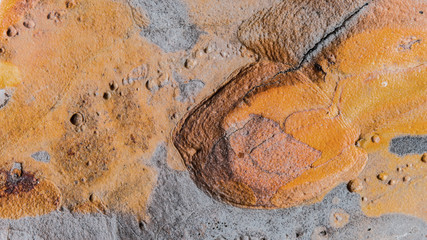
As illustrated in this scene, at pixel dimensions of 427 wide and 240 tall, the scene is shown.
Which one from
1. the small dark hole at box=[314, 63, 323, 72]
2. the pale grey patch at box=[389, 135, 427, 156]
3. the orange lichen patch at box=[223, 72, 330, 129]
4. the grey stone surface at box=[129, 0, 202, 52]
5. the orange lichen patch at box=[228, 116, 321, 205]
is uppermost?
the grey stone surface at box=[129, 0, 202, 52]

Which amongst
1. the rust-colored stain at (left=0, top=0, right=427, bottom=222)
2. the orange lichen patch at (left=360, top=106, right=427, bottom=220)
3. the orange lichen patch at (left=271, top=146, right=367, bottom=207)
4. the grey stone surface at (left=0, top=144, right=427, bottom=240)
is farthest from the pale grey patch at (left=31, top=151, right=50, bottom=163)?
the orange lichen patch at (left=360, top=106, right=427, bottom=220)

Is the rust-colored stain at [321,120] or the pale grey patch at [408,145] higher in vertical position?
the rust-colored stain at [321,120]

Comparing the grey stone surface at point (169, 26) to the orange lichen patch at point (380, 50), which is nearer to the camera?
the orange lichen patch at point (380, 50)

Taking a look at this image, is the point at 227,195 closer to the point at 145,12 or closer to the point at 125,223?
the point at 125,223

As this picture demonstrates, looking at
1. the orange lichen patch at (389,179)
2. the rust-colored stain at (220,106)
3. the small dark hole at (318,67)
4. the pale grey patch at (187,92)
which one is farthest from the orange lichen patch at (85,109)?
the orange lichen patch at (389,179)

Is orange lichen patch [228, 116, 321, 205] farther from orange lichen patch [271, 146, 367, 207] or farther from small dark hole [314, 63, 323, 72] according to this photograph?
small dark hole [314, 63, 323, 72]

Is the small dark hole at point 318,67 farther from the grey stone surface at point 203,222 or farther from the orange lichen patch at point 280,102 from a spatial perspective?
the grey stone surface at point 203,222
